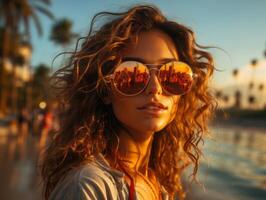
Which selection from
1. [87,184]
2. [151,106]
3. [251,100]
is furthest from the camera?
[251,100]

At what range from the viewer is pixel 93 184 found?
1.70m

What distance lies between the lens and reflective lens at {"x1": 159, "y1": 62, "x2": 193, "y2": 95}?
2.19 m

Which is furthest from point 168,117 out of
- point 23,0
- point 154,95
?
point 23,0

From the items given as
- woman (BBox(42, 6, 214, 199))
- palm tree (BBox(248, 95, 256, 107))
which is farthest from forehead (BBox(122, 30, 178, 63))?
palm tree (BBox(248, 95, 256, 107))

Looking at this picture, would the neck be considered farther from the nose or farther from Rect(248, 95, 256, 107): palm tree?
Rect(248, 95, 256, 107): palm tree

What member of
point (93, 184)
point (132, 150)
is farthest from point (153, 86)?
point (93, 184)

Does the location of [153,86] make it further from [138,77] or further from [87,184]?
[87,184]

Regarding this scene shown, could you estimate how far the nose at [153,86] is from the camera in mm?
2156

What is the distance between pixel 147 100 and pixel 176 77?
0.64 ft

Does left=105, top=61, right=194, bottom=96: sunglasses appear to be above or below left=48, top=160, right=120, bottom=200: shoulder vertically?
above

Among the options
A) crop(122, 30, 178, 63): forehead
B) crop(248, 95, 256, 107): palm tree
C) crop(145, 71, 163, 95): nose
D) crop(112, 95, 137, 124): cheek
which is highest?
crop(122, 30, 178, 63): forehead

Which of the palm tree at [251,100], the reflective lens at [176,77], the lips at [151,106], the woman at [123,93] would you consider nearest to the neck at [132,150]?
the woman at [123,93]

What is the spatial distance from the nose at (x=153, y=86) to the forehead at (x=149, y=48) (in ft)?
0.24

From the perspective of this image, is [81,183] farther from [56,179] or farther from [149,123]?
[149,123]
